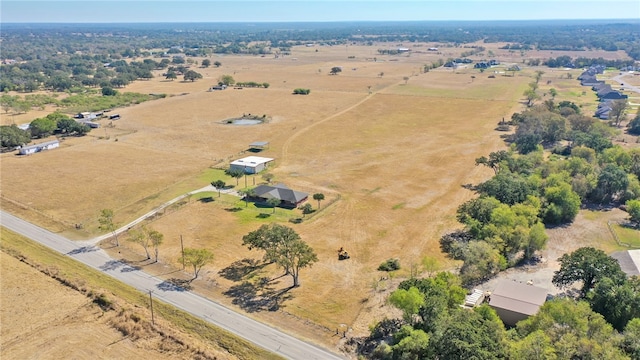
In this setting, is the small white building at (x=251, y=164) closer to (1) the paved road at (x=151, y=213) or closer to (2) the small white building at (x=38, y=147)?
(1) the paved road at (x=151, y=213)

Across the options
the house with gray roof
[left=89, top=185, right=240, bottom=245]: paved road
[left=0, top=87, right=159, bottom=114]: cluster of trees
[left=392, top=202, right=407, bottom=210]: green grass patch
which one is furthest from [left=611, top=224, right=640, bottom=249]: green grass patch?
[left=0, top=87, right=159, bottom=114]: cluster of trees

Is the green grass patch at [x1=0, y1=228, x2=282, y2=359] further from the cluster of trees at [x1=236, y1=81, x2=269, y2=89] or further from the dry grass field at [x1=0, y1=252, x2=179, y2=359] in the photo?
the cluster of trees at [x1=236, y1=81, x2=269, y2=89]

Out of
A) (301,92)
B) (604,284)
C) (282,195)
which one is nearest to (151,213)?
(282,195)

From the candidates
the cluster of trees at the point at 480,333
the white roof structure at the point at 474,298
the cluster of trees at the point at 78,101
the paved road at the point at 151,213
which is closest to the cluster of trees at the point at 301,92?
the cluster of trees at the point at 78,101

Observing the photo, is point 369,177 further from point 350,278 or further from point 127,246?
point 127,246

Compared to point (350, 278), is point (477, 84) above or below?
above

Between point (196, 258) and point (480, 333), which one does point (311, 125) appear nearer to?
point (196, 258)

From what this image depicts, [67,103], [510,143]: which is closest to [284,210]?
[510,143]
